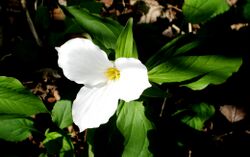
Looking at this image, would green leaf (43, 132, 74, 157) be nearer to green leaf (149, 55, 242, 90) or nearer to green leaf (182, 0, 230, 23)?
green leaf (149, 55, 242, 90)

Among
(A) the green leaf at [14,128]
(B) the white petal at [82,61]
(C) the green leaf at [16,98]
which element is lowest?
(A) the green leaf at [14,128]

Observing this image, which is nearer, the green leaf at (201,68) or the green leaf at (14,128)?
the green leaf at (201,68)

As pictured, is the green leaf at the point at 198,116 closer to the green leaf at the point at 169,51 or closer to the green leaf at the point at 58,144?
the green leaf at the point at 169,51

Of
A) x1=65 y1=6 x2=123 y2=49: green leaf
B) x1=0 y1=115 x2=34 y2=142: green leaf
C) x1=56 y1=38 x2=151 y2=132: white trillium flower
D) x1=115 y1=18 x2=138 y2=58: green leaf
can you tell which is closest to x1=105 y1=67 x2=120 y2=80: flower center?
x1=56 y1=38 x2=151 y2=132: white trillium flower

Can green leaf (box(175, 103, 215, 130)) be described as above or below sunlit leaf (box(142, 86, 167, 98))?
below

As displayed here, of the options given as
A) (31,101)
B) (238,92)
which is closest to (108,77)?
(31,101)

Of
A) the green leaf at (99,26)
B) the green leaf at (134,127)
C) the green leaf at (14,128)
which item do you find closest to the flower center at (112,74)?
the green leaf at (134,127)

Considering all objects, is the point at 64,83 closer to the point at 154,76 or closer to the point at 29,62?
the point at 29,62
